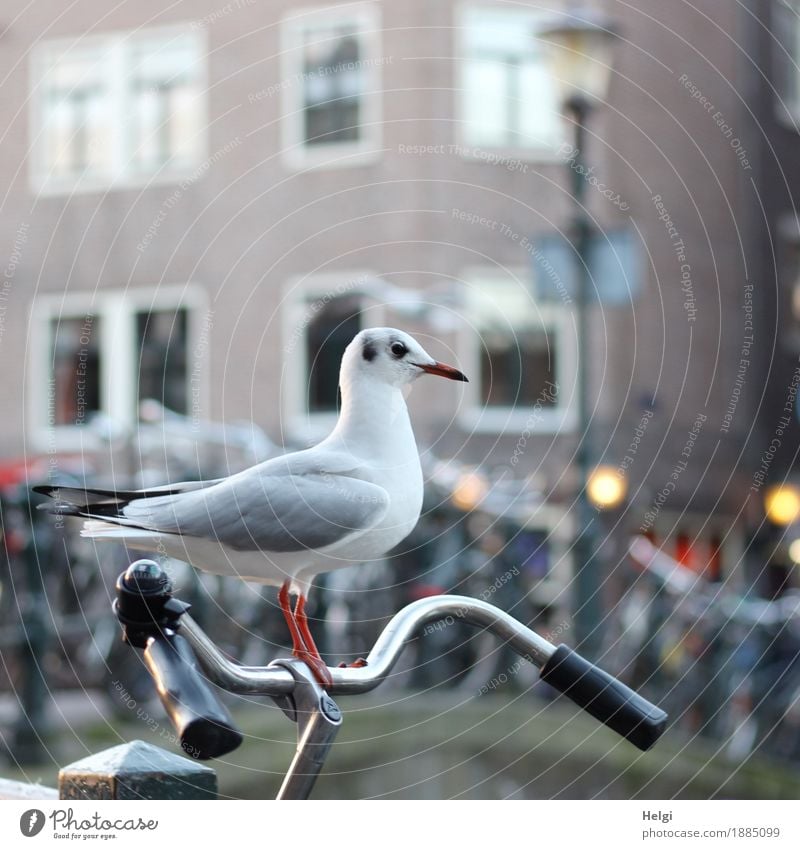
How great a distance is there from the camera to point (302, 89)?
11.9 ft

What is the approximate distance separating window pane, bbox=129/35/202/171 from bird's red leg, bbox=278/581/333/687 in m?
3.12

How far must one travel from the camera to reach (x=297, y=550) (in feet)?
2.06

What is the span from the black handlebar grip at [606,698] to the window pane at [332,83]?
3.11 m

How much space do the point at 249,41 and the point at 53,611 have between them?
6.34 feet

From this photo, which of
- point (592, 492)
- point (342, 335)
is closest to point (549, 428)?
point (342, 335)

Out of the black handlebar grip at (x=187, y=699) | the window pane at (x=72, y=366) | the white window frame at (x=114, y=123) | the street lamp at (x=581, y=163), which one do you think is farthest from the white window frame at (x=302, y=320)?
the black handlebar grip at (x=187, y=699)

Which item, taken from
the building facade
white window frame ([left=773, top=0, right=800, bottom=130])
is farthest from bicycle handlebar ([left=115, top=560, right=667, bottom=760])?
white window frame ([left=773, top=0, right=800, bottom=130])

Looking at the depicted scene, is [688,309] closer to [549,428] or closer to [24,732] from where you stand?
[549,428]

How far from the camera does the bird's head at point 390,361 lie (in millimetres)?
619

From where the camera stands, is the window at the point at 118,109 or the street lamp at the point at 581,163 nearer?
the street lamp at the point at 581,163

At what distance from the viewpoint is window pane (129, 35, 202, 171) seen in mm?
3609

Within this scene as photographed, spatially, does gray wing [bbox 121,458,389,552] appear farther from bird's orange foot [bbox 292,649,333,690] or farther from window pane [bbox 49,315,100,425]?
window pane [bbox 49,315,100,425]

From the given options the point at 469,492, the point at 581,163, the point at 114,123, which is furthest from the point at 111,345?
the point at 581,163

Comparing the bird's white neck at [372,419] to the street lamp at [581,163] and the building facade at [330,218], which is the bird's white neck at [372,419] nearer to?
the street lamp at [581,163]
